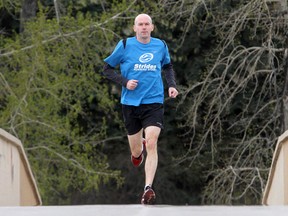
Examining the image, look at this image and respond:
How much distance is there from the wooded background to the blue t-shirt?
40.2 feet

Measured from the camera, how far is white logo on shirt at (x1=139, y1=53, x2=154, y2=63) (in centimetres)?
1337

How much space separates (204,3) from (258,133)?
3674mm

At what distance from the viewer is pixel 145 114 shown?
13.7 metres

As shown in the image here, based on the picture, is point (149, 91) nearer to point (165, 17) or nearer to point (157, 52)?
point (157, 52)

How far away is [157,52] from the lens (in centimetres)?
1346

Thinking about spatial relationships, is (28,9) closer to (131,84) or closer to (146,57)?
(146,57)

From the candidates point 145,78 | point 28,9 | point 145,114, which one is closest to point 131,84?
point 145,78

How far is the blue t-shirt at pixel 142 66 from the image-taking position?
43.9ft

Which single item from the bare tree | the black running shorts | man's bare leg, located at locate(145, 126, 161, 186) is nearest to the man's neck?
the black running shorts

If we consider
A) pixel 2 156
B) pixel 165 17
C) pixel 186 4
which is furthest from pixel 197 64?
pixel 2 156

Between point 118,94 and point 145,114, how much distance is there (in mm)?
19498
